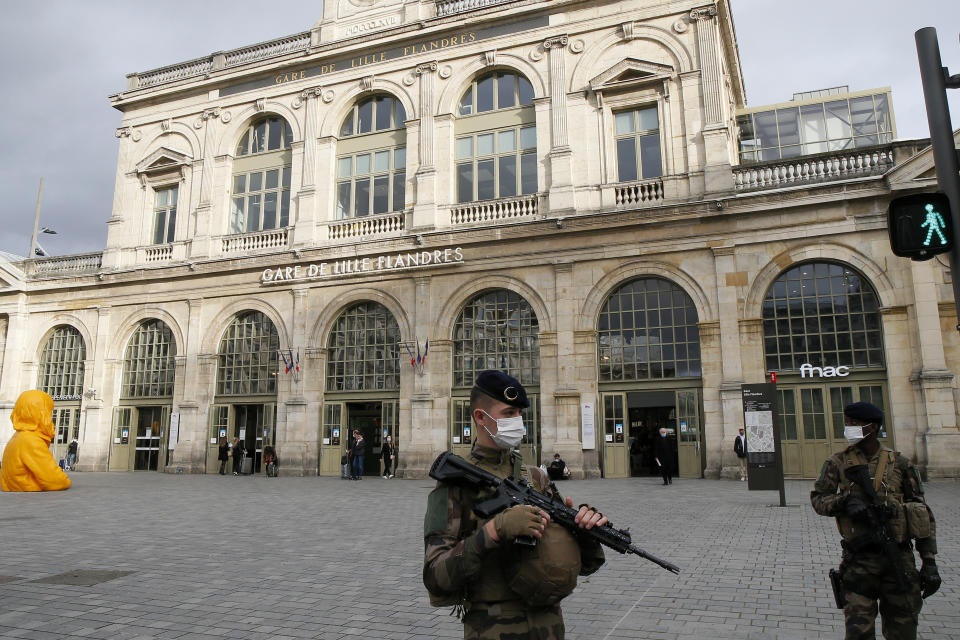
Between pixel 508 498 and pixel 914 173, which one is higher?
pixel 914 173

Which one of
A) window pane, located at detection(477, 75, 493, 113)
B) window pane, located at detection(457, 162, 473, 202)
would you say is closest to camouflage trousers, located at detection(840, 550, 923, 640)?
window pane, located at detection(457, 162, 473, 202)

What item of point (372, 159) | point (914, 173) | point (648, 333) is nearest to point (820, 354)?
point (648, 333)

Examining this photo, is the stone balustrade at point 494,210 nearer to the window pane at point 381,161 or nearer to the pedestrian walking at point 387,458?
the window pane at point 381,161

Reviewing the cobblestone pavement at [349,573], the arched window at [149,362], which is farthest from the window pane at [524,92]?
the arched window at [149,362]

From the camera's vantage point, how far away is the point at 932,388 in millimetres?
18062

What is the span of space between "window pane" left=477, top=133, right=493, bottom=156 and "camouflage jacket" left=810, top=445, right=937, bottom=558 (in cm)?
2074

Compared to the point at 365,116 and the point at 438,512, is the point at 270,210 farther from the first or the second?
the point at 438,512

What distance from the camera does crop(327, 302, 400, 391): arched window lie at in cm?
2441

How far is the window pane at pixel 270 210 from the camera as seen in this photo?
90.5 ft

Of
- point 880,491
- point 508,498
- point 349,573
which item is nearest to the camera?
point 508,498

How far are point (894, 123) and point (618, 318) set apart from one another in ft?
38.8

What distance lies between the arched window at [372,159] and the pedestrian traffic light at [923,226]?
71.6 ft

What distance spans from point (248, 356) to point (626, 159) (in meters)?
15.4

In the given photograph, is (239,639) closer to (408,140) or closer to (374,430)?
(374,430)
